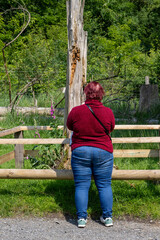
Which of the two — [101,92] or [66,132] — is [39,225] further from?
[66,132]

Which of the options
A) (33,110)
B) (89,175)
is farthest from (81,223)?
(33,110)

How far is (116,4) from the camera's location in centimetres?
2698

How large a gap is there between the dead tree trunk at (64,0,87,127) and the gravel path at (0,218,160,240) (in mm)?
1983

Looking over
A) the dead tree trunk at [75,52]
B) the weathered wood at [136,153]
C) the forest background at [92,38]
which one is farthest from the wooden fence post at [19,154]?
the forest background at [92,38]

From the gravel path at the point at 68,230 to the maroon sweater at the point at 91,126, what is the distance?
2.77 feet

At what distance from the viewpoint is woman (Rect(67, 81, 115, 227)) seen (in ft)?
11.1

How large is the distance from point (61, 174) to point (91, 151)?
0.58m

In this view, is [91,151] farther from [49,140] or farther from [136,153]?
[136,153]

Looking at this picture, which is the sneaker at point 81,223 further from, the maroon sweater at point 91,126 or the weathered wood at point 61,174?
the maroon sweater at point 91,126

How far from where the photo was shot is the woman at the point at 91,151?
3.38 meters

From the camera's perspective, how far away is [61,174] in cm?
372

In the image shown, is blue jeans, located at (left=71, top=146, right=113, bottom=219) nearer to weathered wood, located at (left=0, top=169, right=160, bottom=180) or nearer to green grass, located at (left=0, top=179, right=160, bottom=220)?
weathered wood, located at (left=0, top=169, right=160, bottom=180)

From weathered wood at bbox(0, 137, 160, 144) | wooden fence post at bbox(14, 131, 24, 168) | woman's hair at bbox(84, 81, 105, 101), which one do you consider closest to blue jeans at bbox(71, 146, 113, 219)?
woman's hair at bbox(84, 81, 105, 101)

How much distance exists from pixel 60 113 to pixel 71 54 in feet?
14.3
